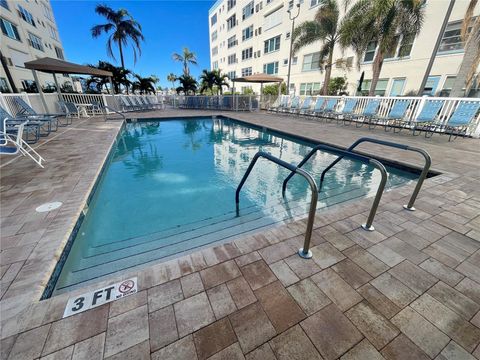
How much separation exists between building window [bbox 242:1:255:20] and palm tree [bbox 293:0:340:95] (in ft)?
45.0

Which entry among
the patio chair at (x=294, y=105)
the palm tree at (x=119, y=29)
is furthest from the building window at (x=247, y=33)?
the patio chair at (x=294, y=105)

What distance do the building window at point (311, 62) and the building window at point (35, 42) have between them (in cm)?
2609

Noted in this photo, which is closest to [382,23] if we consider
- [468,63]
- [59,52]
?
[468,63]

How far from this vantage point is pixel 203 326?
4.41 ft

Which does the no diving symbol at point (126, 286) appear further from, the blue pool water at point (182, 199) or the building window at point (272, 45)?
the building window at point (272, 45)

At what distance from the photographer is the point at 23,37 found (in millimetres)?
18406

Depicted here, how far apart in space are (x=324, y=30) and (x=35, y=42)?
90.3 ft

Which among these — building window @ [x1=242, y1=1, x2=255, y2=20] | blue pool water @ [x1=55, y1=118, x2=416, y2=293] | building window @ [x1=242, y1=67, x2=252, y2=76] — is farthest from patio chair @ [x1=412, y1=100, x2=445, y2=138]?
building window @ [x1=242, y1=1, x2=255, y2=20]

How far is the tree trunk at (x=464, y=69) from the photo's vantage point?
9.15m

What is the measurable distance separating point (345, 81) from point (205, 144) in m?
13.5

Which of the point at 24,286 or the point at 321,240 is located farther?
the point at 321,240

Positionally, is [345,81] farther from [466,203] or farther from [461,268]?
[461,268]

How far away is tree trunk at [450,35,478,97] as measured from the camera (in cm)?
915

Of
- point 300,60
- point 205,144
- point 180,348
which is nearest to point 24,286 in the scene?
point 180,348
